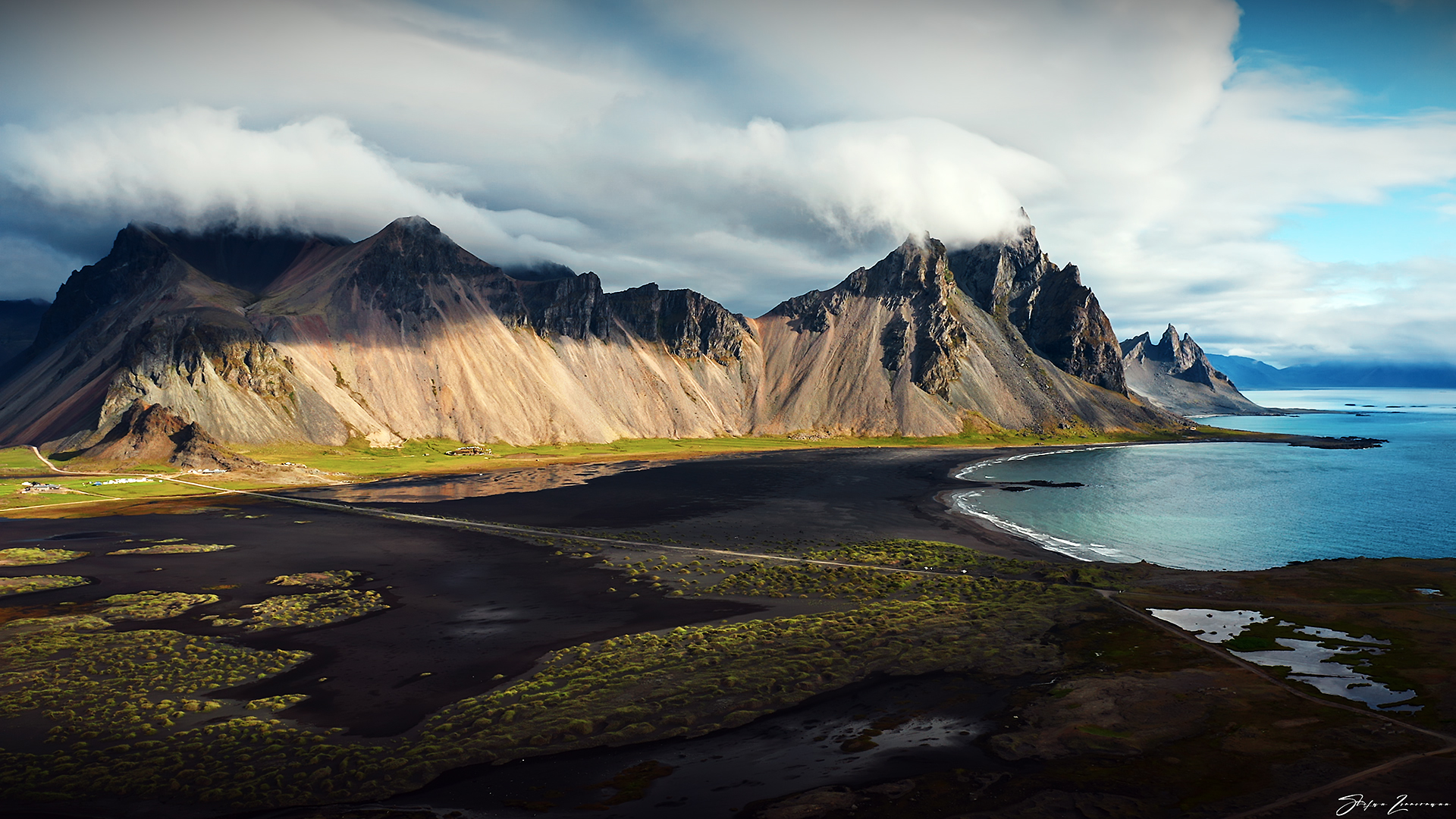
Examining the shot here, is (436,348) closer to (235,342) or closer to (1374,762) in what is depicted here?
(235,342)

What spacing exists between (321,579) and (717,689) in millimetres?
35764

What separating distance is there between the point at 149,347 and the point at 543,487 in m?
101

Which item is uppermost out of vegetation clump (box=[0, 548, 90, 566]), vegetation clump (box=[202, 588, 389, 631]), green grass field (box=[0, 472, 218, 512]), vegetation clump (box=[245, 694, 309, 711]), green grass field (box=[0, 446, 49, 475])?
green grass field (box=[0, 446, 49, 475])

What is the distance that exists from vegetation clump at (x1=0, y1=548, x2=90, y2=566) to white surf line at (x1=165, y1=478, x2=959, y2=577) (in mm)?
25929

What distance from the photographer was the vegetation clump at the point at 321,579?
157ft

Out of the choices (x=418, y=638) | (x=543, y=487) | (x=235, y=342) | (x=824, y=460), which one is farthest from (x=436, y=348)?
(x=418, y=638)

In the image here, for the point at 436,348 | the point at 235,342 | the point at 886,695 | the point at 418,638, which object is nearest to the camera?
the point at 886,695

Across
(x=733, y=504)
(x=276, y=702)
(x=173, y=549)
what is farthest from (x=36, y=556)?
(x=733, y=504)

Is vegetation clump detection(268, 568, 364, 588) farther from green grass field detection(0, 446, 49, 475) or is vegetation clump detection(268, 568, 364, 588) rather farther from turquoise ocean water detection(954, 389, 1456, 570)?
green grass field detection(0, 446, 49, 475)

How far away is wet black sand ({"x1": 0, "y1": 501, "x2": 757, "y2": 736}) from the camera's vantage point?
3041 cm

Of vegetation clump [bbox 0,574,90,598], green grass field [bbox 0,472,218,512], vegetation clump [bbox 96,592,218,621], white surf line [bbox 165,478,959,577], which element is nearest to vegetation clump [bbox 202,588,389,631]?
vegetation clump [bbox 96,592,218,621]

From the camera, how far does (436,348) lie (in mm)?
182375

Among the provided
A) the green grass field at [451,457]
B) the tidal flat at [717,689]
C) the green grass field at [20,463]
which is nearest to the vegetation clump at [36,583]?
the tidal flat at [717,689]
